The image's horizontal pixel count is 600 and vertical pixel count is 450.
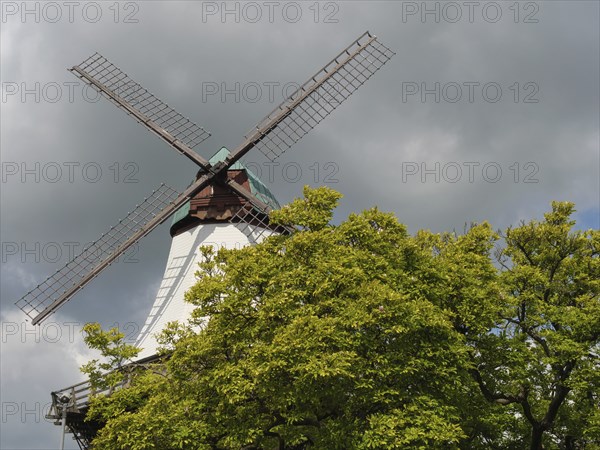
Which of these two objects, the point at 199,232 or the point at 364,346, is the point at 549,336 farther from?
the point at 199,232

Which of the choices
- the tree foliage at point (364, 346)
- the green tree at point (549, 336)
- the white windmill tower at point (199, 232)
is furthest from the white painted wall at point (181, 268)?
the green tree at point (549, 336)

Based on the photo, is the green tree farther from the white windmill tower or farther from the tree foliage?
the white windmill tower

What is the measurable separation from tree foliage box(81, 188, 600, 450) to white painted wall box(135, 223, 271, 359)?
554 cm

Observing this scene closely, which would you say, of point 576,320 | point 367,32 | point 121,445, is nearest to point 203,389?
point 121,445

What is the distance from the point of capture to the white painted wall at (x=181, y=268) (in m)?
28.4

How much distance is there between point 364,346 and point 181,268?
1443cm

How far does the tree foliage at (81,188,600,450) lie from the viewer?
55.3 ft

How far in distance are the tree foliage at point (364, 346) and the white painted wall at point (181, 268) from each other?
18.2ft

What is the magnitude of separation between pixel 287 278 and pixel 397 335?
11.7ft

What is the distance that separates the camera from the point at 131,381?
23.5 meters

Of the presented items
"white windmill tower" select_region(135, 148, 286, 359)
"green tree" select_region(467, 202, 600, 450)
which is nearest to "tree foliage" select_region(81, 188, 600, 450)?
"green tree" select_region(467, 202, 600, 450)

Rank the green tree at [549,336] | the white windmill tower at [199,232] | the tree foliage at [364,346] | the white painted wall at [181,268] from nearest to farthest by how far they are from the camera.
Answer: the tree foliage at [364,346] → the green tree at [549,336] → the white painted wall at [181,268] → the white windmill tower at [199,232]

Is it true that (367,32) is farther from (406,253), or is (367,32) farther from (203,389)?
(203,389)

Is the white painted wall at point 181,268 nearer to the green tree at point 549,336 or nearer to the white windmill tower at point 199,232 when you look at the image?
the white windmill tower at point 199,232
